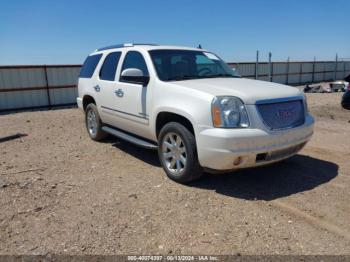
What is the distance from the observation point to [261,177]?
189 inches

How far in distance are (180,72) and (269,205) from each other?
2.39 metres

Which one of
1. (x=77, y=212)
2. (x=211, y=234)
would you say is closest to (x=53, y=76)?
(x=77, y=212)

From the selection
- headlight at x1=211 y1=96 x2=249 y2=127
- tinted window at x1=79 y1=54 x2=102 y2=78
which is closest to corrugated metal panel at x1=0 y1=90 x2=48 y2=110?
tinted window at x1=79 y1=54 x2=102 y2=78

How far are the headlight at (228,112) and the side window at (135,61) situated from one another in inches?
61.5

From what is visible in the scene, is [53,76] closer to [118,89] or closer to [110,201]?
[118,89]

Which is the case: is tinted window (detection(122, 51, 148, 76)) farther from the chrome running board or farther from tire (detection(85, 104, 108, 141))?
tire (detection(85, 104, 108, 141))

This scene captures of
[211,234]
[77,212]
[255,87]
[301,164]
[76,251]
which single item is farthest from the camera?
[301,164]

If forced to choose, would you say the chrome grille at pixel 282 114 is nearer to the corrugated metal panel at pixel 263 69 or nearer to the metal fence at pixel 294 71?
the metal fence at pixel 294 71

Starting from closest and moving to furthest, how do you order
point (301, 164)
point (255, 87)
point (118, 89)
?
point (255, 87) → point (301, 164) → point (118, 89)

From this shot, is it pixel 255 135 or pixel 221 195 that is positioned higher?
pixel 255 135

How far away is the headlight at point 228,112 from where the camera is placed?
153 inches

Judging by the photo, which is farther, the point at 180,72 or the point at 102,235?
the point at 180,72

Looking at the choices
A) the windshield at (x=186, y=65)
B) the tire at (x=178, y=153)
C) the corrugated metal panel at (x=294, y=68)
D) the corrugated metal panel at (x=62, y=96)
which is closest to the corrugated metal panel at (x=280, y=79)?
the corrugated metal panel at (x=294, y=68)

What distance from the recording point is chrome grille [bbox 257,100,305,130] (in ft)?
13.2
